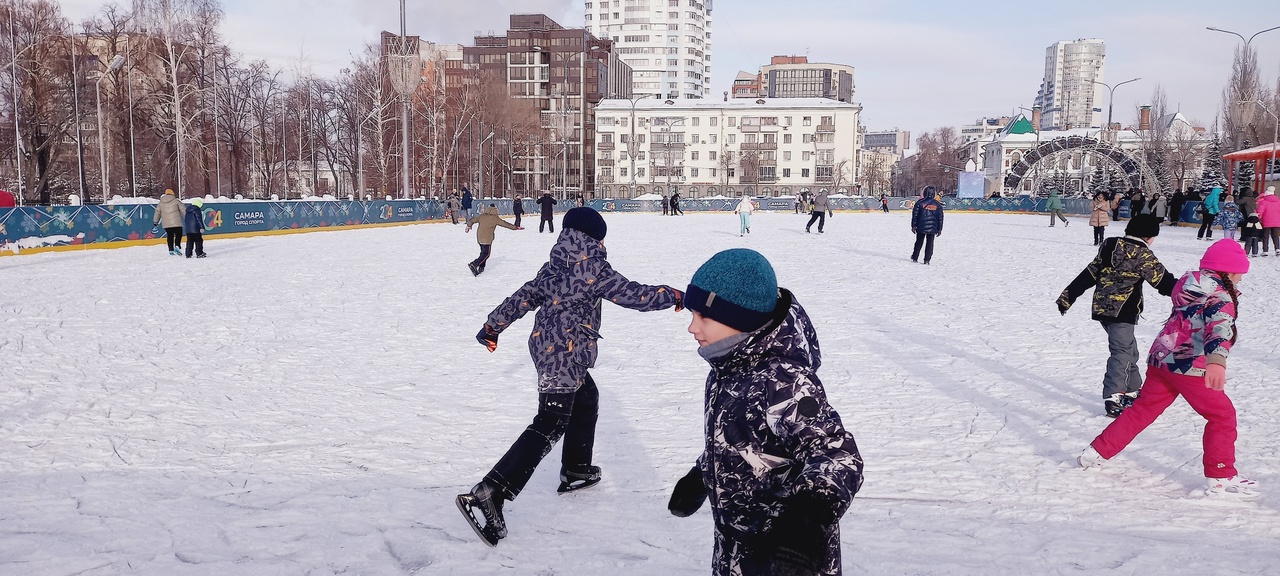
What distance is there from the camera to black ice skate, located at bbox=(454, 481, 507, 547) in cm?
320

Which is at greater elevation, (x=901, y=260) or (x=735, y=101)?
(x=735, y=101)

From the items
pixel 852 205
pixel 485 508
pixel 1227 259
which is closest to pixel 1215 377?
pixel 1227 259

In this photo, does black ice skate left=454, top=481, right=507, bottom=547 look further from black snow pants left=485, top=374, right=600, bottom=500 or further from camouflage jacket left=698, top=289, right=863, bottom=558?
camouflage jacket left=698, top=289, right=863, bottom=558

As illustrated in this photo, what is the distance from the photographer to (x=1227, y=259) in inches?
139

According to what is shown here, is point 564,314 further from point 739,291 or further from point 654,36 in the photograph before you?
point 654,36

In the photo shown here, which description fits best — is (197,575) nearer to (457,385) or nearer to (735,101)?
(457,385)

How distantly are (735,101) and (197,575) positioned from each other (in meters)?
90.5

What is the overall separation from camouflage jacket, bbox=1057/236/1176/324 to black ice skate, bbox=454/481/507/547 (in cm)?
330

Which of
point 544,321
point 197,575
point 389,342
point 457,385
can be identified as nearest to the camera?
point 197,575

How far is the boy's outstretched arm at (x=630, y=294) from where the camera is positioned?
10.9ft

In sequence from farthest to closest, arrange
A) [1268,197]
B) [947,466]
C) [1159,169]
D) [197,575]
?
1. [1159,169]
2. [1268,197]
3. [947,466]
4. [197,575]

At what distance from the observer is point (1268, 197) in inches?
597

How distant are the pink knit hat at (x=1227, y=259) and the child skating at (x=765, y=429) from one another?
2745mm

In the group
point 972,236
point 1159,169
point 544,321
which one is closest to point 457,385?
point 544,321
